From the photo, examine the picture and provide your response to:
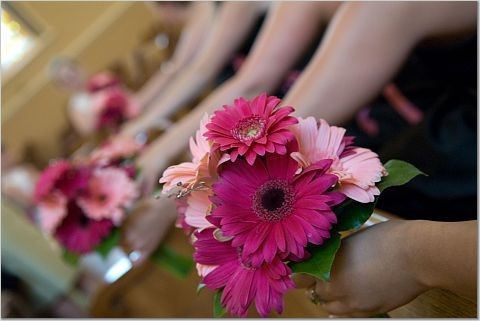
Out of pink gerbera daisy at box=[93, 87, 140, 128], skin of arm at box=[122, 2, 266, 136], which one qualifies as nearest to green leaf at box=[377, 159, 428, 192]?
skin of arm at box=[122, 2, 266, 136]

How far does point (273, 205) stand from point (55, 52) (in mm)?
3761

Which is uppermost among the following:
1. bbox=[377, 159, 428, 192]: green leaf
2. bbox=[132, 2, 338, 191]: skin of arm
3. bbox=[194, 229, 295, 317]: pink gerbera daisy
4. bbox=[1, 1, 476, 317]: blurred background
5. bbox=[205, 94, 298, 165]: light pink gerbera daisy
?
bbox=[205, 94, 298, 165]: light pink gerbera daisy

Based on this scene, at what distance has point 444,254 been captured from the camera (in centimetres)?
41

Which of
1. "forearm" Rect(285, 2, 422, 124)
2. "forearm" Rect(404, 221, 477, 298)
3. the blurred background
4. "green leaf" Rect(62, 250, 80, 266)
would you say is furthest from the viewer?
the blurred background

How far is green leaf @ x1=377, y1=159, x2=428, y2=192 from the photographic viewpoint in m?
0.44

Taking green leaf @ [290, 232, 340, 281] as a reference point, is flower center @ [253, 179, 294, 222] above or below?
above

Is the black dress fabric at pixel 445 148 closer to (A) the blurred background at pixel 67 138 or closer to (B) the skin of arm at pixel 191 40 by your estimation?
(A) the blurred background at pixel 67 138

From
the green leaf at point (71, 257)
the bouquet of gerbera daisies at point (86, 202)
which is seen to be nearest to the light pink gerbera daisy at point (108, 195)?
the bouquet of gerbera daisies at point (86, 202)

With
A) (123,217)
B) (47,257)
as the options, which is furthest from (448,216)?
(47,257)

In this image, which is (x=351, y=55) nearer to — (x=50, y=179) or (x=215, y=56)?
(x=50, y=179)

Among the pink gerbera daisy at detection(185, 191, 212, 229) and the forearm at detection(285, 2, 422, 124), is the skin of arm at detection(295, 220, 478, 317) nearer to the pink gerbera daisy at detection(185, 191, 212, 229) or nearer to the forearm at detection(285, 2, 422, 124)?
the pink gerbera daisy at detection(185, 191, 212, 229)

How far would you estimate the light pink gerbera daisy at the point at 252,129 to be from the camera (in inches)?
16.3

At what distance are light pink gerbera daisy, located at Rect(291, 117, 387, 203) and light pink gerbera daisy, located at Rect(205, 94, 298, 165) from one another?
2cm

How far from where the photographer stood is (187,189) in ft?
1.40
